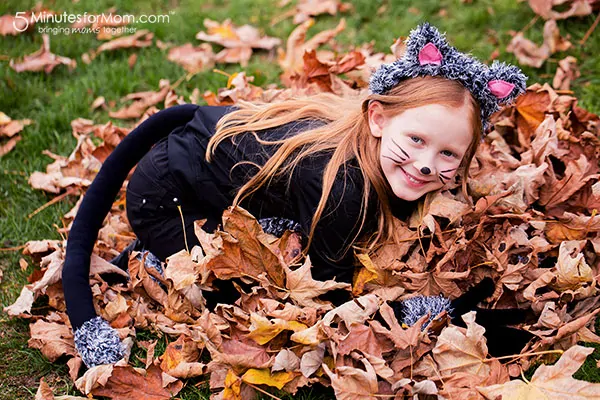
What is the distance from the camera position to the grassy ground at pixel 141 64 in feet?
11.3

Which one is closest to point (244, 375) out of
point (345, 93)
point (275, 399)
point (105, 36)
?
point (275, 399)

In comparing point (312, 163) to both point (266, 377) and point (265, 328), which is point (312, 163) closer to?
point (265, 328)

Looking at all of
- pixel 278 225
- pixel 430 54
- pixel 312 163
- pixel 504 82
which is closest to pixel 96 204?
pixel 278 225

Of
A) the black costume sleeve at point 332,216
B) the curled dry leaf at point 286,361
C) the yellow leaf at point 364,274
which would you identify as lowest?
the curled dry leaf at point 286,361

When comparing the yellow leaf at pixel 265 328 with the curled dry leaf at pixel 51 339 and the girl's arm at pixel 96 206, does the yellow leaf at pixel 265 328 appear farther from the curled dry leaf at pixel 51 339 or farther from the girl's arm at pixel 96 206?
the curled dry leaf at pixel 51 339

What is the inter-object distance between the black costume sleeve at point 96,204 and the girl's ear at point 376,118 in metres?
0.84

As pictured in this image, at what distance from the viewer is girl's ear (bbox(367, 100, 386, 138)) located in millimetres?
2537

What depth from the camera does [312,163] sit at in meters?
2.58

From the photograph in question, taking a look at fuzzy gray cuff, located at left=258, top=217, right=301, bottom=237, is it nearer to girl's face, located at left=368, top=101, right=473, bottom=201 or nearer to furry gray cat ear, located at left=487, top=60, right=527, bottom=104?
girl's face, located at left=368, top=101, right=473, bottom=201

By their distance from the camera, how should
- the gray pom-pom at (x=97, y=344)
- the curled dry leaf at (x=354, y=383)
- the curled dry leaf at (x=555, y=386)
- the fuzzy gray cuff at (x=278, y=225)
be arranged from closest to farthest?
the curled dry leaf at (x=555, y=386) → the curled dry leaf at (x=354, y=383) → the gray pom-pom at (x=97, y=344) → the fuzzy gray cuff at (x=278, y=225)

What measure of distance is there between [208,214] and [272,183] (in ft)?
1.42

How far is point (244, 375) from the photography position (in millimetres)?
2252

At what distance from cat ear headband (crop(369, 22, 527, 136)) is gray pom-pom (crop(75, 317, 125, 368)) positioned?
4.81 ft

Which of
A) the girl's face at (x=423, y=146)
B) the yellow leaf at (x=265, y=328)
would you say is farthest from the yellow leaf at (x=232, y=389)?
the girl's face at (x=423, y=146)
